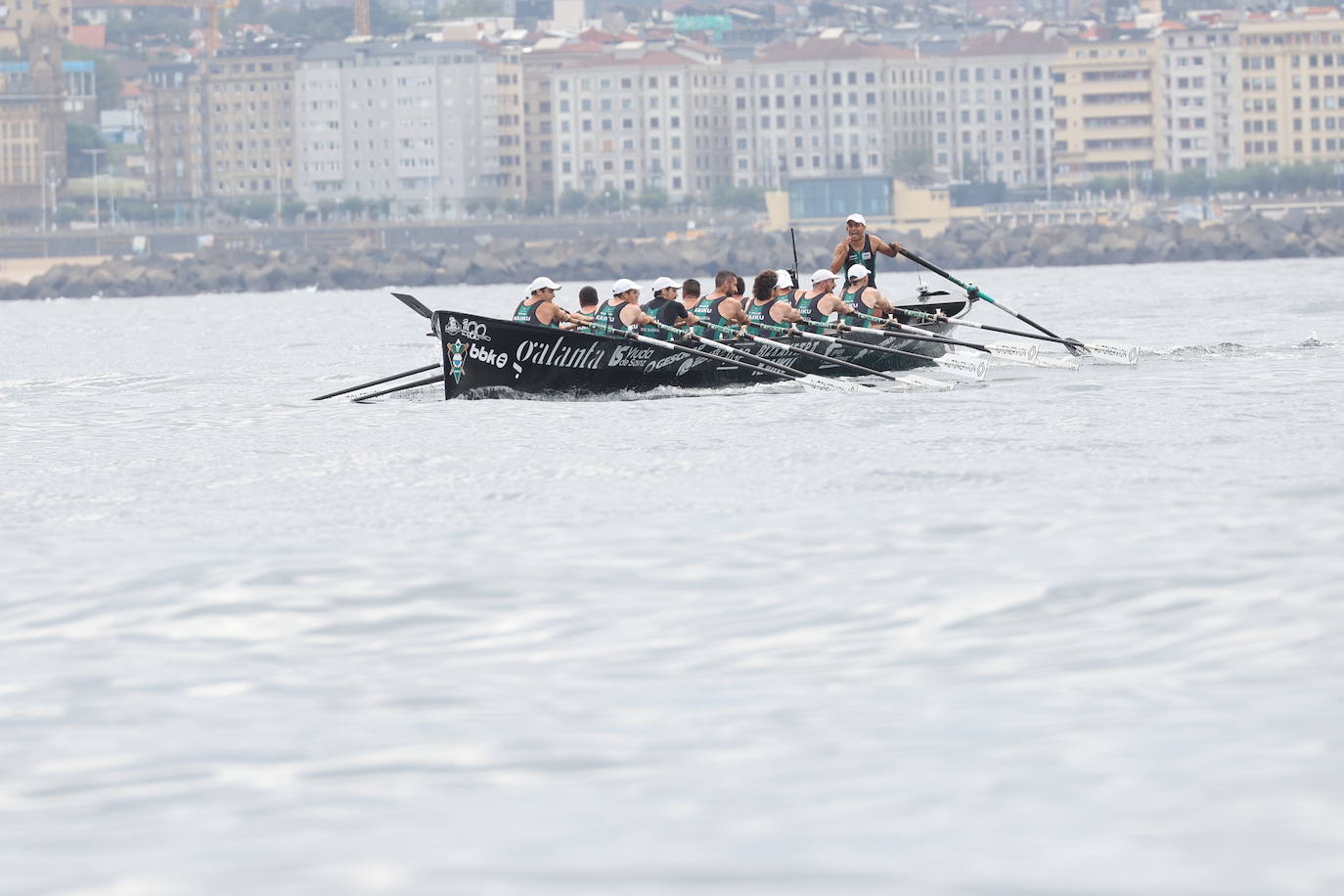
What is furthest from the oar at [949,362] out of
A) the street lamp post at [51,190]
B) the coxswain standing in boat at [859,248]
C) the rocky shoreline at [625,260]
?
the street lamp post at [51,190]

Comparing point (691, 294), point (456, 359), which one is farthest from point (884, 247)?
point (456, 359)

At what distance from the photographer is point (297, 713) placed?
11195 mm

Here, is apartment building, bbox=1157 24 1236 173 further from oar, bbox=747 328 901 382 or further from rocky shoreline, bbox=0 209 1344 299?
oar, bbox=747 328 901 382

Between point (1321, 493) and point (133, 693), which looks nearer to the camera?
point (133, 693)

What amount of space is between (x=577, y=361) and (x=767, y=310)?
9.56 ft

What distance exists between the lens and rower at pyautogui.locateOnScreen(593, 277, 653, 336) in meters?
27.4

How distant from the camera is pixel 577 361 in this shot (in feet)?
89.1

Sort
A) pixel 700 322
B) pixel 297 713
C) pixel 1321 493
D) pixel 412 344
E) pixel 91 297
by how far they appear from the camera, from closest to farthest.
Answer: pixel 297 713, pixel 1321 493, pixel 700 322, pixel 412 344, pixel 91 297

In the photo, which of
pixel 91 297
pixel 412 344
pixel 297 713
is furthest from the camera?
pixel 91 297

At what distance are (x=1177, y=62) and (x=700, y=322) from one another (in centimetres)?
16855

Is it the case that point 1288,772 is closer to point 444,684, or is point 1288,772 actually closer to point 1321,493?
point 444,684

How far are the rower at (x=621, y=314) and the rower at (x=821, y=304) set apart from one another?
7.51ft

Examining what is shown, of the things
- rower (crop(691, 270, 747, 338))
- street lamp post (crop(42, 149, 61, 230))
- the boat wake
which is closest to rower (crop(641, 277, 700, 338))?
rower (crop(691, 270, 747, 338))

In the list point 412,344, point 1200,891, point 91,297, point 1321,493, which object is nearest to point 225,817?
point 1200,891
